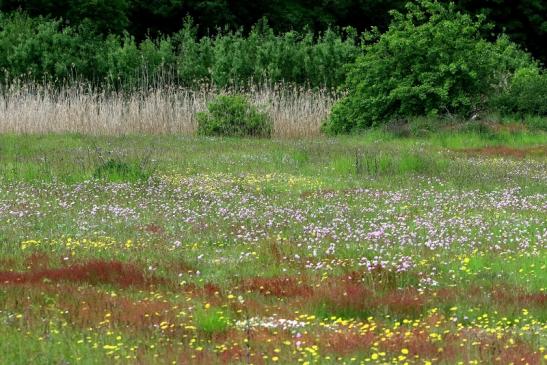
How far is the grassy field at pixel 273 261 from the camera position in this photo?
701cm

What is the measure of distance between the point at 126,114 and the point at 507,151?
41.9 feet

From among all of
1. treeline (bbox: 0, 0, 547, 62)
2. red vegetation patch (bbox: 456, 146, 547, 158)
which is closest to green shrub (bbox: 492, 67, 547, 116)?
red vegetation patch (bbox: 456, 146, 547, 158)

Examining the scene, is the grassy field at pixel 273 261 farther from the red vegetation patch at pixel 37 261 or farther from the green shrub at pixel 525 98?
the green shrub at pixel 525 98

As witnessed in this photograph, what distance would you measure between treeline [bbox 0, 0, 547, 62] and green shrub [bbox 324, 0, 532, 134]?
24.6 meters

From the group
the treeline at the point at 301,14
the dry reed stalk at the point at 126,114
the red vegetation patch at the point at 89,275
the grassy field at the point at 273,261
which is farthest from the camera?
the treeline at the point at 301,14

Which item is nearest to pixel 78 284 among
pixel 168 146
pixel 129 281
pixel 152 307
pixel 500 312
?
pixel 129 281

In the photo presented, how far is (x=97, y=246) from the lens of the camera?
1130 centimetres

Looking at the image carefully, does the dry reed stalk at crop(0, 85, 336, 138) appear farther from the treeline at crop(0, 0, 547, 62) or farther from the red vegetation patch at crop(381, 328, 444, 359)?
the treeline at crop(0, 0, 547, 62)

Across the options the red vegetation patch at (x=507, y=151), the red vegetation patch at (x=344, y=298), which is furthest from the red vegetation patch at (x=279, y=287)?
the red vegetation patch at (x=507, y=151)

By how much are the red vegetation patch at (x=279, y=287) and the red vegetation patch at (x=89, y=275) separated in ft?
3.57

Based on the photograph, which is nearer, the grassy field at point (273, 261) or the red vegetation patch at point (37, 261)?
the grassy field at point (273, 261)

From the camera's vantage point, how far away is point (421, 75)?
2739cm

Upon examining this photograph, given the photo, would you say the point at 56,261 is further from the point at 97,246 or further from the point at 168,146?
the point at 168,146

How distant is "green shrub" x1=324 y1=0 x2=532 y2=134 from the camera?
27.2m
